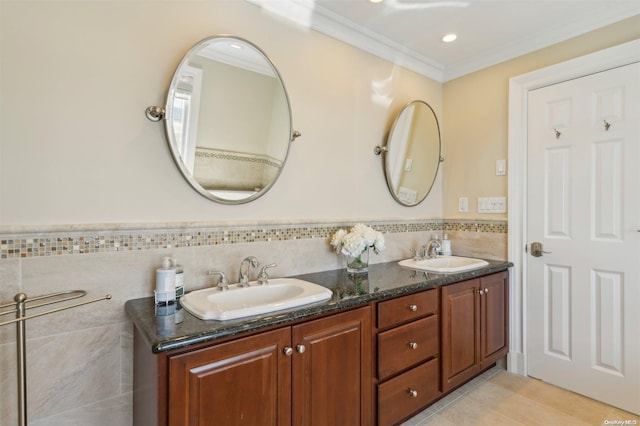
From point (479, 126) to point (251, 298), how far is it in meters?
2.16

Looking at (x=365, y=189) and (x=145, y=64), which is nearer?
(x=145, y=64)

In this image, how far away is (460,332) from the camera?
Result: 2.01 metres

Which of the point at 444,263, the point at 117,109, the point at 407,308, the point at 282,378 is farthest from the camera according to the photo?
the point at 444,263

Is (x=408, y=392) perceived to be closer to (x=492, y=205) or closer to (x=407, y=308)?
(x=407, y=308)

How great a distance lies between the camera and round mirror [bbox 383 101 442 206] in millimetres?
2418

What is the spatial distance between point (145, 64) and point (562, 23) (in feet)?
8.08

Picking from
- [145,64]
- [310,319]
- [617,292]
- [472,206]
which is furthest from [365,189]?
[617,292]

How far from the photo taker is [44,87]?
1.26m

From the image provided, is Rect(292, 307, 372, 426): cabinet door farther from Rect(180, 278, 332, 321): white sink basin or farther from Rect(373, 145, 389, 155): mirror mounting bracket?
Rect(373, 145, 389, 155): mirror mounting bracket

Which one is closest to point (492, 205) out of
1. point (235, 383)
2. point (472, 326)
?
point (472, 326)

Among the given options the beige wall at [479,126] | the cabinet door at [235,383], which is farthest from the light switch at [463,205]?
the cabinet door at [235,383]

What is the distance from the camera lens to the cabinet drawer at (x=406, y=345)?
5.29 feet

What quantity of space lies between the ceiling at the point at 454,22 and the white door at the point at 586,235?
0.36 metres

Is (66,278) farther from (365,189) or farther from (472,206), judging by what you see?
(472,206)
